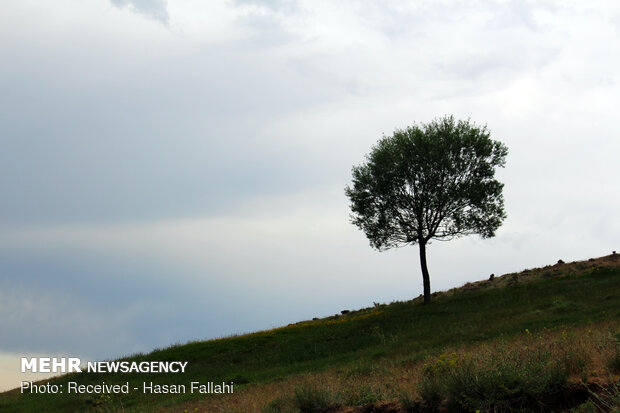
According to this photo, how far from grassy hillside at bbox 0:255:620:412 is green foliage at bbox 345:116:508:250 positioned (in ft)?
20.1

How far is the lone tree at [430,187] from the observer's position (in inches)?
1673

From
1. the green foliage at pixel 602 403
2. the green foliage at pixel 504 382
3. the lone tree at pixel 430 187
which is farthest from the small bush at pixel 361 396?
the lone tree at pixel 430 187

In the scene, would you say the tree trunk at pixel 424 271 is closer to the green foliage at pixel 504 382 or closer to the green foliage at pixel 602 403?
the green foliage at pixel 504 382

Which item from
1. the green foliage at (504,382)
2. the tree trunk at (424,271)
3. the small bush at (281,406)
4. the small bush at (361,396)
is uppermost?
the tree trunk at (424,271)

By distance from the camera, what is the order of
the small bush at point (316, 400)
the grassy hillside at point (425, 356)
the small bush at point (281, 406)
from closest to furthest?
1. the grassy hillside at point (425, 356)
2. the small bush at point (316, 400)
3. the small bush at point (281, 406)

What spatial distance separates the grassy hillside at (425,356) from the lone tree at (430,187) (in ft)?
19.6

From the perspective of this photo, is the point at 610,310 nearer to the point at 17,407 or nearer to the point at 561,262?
the point at 561,262

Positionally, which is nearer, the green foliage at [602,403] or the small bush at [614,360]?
the green foliage at [602,403]

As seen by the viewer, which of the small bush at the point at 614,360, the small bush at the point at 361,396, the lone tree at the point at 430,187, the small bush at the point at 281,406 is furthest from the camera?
the lone tree at the point at 430,187

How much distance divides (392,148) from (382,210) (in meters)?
5.28

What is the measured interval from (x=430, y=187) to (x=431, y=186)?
12 centimetres

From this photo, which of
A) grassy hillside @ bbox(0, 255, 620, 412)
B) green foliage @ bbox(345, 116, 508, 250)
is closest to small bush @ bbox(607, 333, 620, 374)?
grassy hillside @ bbox(0, 255, 620, 412)

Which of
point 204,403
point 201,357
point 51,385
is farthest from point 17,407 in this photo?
point 204,403

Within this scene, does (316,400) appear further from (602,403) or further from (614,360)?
(614,360)
